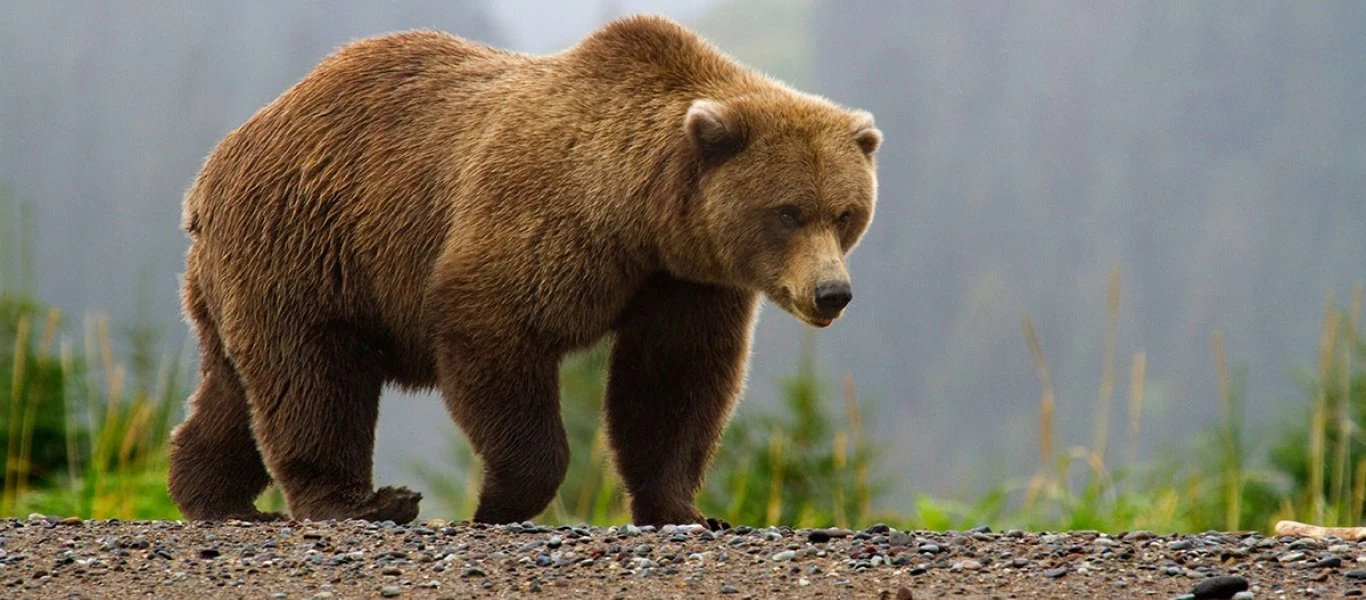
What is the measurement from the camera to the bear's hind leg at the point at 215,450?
6.94m

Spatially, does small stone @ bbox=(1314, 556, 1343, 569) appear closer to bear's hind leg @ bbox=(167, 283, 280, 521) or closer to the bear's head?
the bear's head

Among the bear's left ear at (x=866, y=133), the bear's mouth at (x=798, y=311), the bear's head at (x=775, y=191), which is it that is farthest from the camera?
the bear's left ear at (x=866, y=133)

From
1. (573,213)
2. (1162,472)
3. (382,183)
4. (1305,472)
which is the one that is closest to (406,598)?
(573,213)

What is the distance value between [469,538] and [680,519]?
156 centimetres

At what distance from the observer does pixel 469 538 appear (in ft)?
16.2

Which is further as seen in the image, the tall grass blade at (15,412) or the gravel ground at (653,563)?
the tall grass blade at (15,412)

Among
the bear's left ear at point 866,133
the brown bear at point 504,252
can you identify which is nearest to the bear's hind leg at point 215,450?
the brown bear at point 504,252

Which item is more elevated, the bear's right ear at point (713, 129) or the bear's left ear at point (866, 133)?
the bear's left ear at point (866, 133)

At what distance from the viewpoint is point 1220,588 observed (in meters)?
4.22

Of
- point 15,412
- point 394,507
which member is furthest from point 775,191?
point 15,412

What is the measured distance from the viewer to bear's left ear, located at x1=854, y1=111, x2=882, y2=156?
5.98m

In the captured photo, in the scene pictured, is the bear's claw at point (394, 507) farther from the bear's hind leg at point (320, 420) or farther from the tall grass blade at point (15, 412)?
the tall grass blade at point (15, 412)

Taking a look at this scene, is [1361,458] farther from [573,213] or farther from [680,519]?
[573,213]

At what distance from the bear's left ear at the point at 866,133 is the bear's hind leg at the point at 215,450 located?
9.11 feet
